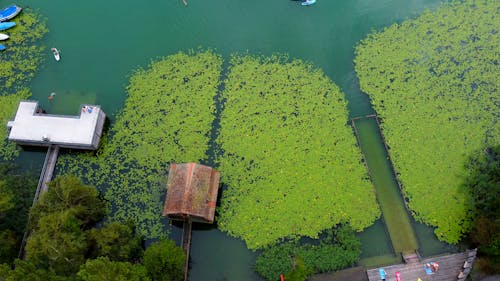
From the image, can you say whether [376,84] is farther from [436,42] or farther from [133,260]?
[133,260]

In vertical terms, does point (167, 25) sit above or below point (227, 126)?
above

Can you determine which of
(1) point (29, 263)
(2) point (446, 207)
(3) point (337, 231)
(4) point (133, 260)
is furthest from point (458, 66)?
(1) point (29, 263)

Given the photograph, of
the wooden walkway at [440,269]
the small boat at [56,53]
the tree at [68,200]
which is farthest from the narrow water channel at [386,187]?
the small boat at [56,53]

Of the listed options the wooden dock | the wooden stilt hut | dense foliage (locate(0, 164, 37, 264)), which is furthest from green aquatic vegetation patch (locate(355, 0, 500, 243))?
dense foliage (locate(0, 164, 37, 264))

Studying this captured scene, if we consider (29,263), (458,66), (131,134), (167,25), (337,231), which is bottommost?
(29,263)

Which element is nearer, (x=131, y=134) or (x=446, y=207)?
(x=446, y=207)

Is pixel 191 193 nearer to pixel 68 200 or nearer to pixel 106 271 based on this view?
pixel 106 271

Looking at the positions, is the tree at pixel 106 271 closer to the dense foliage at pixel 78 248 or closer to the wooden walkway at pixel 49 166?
the dense foliage at pixel 78 248
